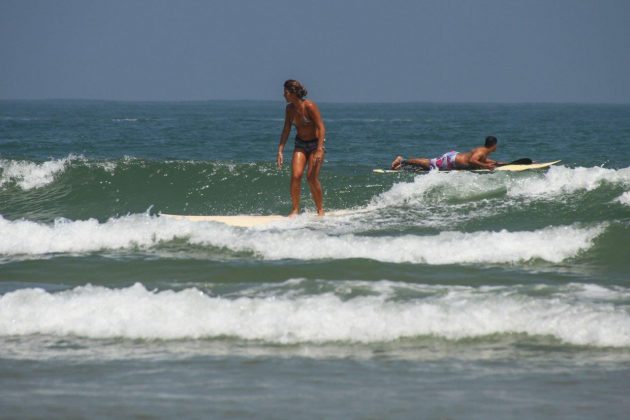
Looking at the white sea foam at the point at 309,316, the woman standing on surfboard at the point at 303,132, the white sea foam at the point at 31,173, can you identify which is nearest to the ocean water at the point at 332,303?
the white sea foam at the point at 309,316

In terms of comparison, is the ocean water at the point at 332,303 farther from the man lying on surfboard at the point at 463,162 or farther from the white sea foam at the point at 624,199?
the man lying on surfboard at the point at 463,162

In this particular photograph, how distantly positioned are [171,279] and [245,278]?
0.69 meters

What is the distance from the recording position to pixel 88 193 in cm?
1556

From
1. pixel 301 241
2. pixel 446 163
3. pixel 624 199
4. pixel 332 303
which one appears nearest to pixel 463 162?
pixel 446 163

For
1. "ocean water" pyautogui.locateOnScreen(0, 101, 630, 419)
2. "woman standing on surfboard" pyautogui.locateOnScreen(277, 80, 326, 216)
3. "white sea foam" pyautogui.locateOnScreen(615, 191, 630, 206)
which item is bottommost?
"ocean water" pyautogui.locateOnScreen(0, 101, 630, 419)

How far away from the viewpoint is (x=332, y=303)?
7.32 metres

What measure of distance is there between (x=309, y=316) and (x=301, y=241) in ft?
10.2

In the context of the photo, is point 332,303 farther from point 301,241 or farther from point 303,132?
point 303,132

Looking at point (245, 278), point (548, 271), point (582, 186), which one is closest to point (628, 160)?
point (582, 186)

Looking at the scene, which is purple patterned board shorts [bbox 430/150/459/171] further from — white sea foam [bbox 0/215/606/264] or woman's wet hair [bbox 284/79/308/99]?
woman's wet hair [bbox 284/79/308/99]

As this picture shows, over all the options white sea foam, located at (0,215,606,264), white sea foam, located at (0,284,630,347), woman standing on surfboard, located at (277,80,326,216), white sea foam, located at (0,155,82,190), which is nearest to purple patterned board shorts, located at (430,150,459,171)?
woman standing on surfboard, located at (277,80,326,216)

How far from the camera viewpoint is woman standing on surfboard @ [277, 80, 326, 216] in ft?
35.2

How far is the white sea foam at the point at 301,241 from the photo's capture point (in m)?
9.77

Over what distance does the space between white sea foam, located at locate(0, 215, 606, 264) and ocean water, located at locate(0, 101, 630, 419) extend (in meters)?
0.02
